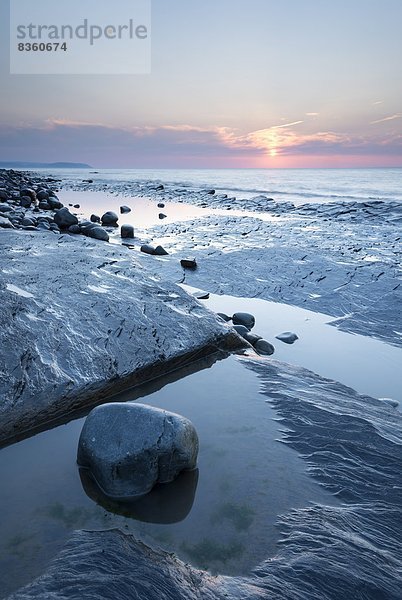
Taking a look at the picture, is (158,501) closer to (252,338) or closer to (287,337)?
(252,338)

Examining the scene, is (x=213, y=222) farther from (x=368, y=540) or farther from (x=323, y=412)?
(x=368, y=540)

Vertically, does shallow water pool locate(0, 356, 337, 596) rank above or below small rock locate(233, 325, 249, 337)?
below

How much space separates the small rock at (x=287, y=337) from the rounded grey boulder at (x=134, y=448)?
96.7 inches

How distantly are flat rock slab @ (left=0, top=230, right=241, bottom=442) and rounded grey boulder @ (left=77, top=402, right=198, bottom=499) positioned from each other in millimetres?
622

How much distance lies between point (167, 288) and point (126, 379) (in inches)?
58.6

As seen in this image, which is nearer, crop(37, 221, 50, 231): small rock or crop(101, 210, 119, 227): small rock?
crop(37, 221, 50, 231): small rock

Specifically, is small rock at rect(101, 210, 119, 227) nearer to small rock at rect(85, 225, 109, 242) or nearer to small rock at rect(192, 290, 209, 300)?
small rock at rect(85, 225, 109, 242)

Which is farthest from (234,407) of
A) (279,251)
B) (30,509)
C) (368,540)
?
Result: (279,251)

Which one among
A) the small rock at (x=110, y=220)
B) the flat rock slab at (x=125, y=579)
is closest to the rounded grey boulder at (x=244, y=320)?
the flat rock slab at (x=125, y=579)

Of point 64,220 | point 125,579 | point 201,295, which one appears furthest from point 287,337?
point 64,220

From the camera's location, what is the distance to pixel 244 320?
194 inches

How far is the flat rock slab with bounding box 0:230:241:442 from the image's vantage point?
271 cm

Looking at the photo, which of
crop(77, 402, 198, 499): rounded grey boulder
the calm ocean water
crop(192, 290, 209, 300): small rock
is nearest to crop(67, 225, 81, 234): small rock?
crop(192, 290, 209, 300): small rock

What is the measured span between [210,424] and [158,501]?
0.70 m
